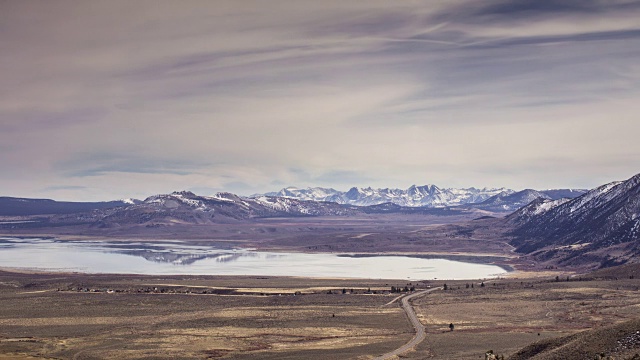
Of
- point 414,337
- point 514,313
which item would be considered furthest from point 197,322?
point 514,313

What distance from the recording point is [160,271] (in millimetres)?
190875

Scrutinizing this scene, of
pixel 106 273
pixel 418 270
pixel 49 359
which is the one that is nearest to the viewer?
pixel 49 359

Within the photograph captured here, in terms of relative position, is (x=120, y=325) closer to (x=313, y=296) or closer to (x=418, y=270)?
(x=313, y=296)

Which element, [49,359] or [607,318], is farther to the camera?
[607,318]

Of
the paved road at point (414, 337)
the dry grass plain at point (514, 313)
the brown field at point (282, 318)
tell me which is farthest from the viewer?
the brown field at point (282, 318)

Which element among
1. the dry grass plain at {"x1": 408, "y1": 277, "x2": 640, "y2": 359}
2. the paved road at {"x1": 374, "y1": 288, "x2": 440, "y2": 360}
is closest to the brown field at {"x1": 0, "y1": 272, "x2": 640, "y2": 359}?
the dry grass plain at {"x1": 408, "y1": 277, "x2": 640, "y2": 359}

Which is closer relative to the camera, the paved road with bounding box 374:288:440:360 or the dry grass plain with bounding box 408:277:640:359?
the paved road with bounding box 374:288:440:360

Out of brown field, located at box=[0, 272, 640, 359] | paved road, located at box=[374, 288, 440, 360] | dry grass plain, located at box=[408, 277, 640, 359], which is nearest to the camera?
paved road, located at box=[374, 288, 440, 360]

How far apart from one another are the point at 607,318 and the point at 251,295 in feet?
202

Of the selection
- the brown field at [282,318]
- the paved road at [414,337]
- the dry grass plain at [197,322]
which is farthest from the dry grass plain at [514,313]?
the dry grass plain at [197,322]

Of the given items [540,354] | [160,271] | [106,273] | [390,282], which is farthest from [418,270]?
[540,354]

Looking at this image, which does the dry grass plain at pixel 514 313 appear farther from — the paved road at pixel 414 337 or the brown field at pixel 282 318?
the paved road at pixel 414 337

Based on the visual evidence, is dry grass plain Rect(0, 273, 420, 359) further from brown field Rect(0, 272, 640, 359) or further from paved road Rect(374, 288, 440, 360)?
paved road Rect(374, 288, 440, 360)

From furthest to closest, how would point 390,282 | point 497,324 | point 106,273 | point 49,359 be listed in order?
point 106,273, point 390,282, point 497,324, point 49,359
